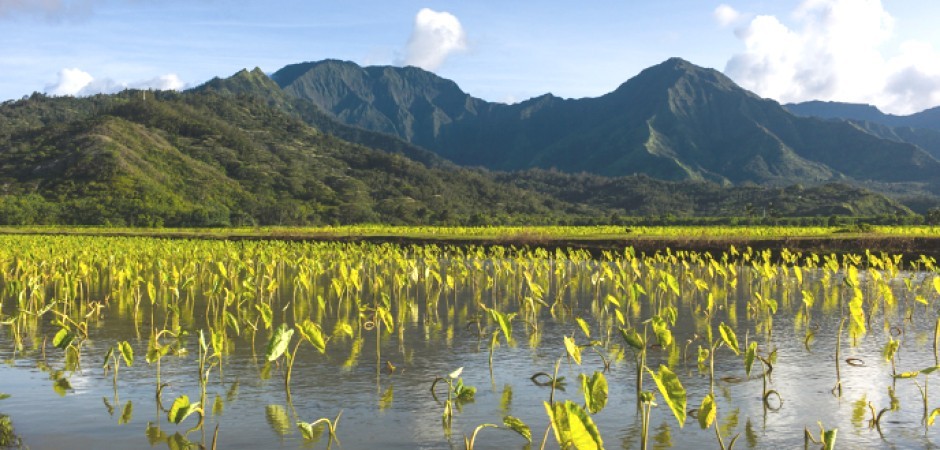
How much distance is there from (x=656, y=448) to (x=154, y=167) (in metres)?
110

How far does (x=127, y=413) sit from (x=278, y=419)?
209 centimetres

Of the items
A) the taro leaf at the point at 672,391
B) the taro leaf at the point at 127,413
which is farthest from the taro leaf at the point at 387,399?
the taro leaf at the point at 672,391

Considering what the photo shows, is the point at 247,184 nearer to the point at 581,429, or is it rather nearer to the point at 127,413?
the point at 127,413

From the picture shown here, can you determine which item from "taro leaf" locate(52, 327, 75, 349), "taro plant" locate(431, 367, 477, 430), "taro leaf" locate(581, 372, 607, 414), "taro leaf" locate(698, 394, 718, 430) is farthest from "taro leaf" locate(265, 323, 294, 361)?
"taro leaf" locate(698, 394, 718, 430)

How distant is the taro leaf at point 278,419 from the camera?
10047mm

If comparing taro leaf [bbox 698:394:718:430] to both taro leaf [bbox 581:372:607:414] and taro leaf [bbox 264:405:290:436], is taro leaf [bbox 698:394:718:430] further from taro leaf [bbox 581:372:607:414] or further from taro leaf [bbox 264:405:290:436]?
taro leaf [bbox 264:405:290:436]

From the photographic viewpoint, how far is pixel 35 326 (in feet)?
60.2

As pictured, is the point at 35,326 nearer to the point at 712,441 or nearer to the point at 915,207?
the point at 712,441

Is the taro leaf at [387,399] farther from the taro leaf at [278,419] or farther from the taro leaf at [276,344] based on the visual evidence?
the taro leaf at [276,344]

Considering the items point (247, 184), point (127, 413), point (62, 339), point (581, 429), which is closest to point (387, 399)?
point (127, 413)

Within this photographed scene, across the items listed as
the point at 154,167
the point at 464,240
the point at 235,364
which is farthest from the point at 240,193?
the point at 235,364

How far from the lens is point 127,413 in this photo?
10742 millimetres

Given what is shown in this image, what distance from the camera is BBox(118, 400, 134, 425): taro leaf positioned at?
1039 centimetres

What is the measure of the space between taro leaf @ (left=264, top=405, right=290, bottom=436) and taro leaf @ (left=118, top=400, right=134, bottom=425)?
1.73 meters
